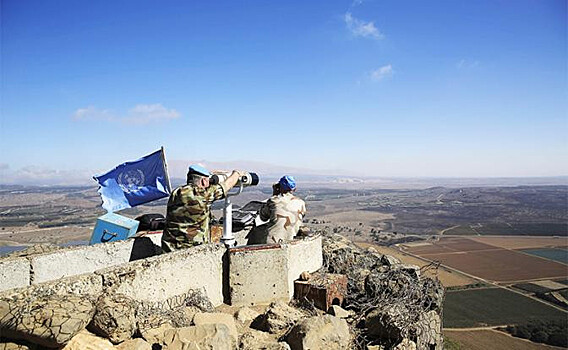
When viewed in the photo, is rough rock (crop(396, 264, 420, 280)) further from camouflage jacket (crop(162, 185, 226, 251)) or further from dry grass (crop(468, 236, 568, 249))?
dry grass (crop(468, 236, 568, 249))

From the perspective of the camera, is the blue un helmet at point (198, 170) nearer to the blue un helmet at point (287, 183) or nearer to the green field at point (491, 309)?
the blue un helmet at point (287, 183)

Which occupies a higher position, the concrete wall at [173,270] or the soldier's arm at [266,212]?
the soldier's arm at [266,212]

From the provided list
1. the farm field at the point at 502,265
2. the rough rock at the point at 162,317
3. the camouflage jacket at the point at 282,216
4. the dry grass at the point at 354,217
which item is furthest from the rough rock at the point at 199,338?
the dry grass at the point at 354,217

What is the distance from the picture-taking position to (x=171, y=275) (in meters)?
5.71

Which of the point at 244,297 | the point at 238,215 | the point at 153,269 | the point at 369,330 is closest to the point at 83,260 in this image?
the point at 153,269

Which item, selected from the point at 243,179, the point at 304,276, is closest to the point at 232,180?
the point at 243,179

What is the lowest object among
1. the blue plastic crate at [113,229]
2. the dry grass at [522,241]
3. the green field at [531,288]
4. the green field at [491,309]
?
the green field at [491,309]

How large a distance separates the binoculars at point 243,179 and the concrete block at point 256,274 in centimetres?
129

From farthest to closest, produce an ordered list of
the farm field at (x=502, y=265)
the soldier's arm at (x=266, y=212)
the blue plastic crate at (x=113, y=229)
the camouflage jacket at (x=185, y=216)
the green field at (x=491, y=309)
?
1. the farm field at (x=502, y=265)
2. the green field at (x=491, y=309)
3. the soldier's arm at (x=266, y=212)
4. the blue plastic crate at (x=113, y=229)
5. the camouflage jacket at (x=185, y=216)

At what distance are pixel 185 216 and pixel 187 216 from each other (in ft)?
0.11

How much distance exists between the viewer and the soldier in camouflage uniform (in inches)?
257

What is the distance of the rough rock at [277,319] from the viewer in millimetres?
5523

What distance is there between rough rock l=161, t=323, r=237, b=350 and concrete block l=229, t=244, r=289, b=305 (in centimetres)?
222

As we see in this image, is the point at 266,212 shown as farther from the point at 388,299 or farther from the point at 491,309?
the point at 491,309
